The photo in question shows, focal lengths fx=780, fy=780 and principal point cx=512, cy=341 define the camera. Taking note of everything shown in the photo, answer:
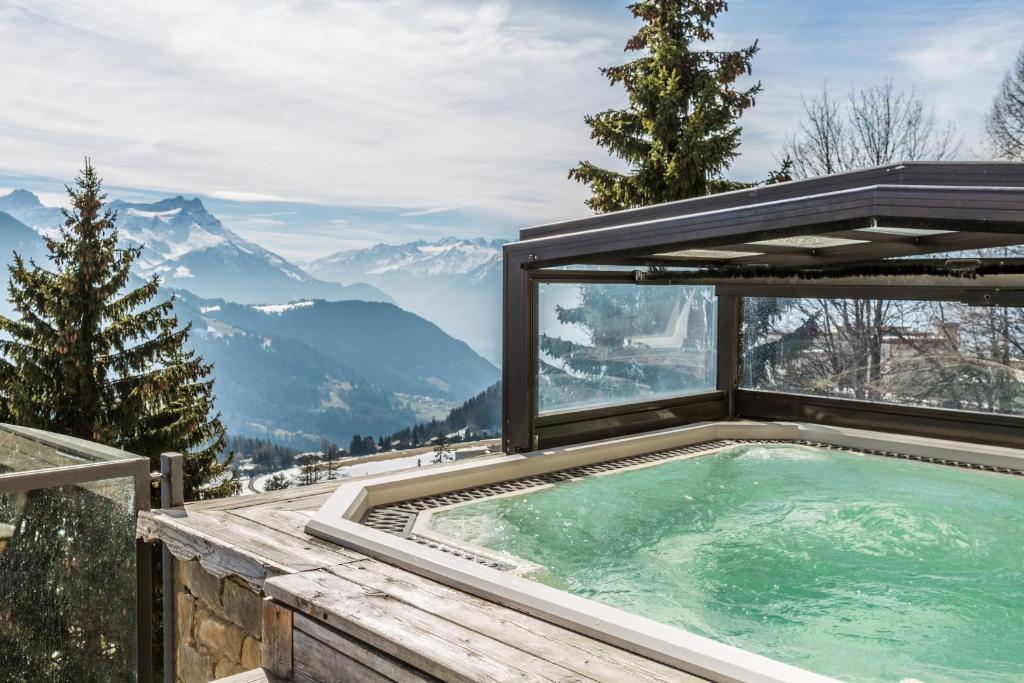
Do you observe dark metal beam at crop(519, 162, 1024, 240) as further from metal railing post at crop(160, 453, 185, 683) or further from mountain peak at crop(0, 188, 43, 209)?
mountain peak at crop(0, 188, 43, 209)

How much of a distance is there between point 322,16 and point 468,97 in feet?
23.7

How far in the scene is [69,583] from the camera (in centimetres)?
383

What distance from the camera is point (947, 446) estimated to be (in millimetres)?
5344

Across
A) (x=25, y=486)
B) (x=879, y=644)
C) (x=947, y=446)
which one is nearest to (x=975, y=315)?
(x=947, y=446)

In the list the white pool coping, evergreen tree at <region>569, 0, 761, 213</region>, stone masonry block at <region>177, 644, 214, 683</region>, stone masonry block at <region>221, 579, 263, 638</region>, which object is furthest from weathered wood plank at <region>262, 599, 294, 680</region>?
evergreen tree at <region>569, 0, 761, 213</region>

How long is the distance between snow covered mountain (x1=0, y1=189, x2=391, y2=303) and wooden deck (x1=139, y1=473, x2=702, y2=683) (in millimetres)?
47983

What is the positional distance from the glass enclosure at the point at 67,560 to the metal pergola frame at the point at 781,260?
2285 mm

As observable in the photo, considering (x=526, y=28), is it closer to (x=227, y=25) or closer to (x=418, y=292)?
(x=227, y=25)

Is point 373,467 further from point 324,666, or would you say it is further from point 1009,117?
point 1009,117

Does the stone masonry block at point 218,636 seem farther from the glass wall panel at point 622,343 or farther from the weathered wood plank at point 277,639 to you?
the glass wall panel at point 622,343

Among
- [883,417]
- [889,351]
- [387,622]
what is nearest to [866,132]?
[889,351]

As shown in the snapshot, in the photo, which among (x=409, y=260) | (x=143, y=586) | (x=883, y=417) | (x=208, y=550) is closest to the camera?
(x=208, y=550)

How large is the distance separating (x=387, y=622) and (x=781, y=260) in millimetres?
4349

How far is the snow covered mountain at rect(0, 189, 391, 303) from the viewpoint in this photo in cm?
4794
